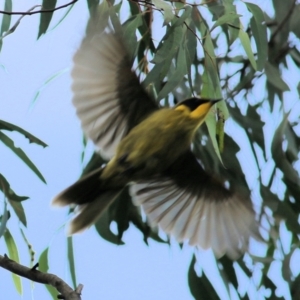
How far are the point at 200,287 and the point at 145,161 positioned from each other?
0.44 m

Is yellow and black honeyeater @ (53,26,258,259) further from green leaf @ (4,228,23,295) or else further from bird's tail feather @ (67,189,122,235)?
green leaf @ (4,228,23,295)

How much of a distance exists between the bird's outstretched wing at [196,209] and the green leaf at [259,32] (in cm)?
21

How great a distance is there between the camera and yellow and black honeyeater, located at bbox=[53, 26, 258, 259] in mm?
1217

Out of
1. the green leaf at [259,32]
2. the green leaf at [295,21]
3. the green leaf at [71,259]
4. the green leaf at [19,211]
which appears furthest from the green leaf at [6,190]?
the green leaf at [295,21]

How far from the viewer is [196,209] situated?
1441 mm

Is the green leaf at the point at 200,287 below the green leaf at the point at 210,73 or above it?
below

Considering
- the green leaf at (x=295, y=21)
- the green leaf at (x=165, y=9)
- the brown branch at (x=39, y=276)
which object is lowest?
the brown branch at (x=39, y=276)

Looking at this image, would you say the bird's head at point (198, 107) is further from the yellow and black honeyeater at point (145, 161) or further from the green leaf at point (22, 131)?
the green leaf at point (22, 131)

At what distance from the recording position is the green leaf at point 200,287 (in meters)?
1.55

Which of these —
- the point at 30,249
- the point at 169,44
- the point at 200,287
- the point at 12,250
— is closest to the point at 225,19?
the point at 169,44

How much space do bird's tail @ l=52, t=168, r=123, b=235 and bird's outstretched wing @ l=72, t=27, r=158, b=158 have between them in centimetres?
7

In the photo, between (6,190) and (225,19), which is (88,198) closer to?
(6,190)

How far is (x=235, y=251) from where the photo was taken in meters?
1.33


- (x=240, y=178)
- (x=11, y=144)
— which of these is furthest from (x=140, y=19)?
(x=240, y=178)
